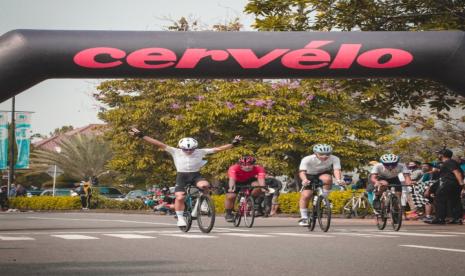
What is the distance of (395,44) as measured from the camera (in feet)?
30.8

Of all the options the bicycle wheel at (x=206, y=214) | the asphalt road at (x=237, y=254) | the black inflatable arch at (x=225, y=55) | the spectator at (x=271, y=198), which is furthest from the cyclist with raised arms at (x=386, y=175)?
the spectator at (x=271, y=198)

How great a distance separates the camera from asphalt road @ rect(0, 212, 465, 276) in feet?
31.5

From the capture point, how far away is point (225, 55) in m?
9.25

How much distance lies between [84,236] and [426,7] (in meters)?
9.07

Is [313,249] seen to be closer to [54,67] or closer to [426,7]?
[54,67]

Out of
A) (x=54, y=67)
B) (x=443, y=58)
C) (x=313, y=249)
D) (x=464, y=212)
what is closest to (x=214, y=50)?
(x=54, y=67)

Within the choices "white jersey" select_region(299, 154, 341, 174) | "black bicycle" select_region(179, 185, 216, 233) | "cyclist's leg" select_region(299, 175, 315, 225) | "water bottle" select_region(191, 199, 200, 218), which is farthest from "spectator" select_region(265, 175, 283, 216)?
"water bottle" select_region(191, 199, 200, 218)

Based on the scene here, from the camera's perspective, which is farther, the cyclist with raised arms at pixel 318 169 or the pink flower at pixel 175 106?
the pink flower at pixel 175 106

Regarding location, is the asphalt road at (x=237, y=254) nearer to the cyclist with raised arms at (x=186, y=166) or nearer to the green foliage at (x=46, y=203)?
the cyclist with raised arms at (x=186, y=166)

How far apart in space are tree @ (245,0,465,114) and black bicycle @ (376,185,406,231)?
243 cm

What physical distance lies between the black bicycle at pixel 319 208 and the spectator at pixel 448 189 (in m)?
4.07

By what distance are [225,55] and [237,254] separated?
3273mm

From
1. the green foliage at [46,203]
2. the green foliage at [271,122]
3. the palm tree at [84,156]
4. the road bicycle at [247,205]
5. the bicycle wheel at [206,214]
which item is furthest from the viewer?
the palm tree at [84,156]

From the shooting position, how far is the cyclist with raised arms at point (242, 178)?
1938 centimetres
